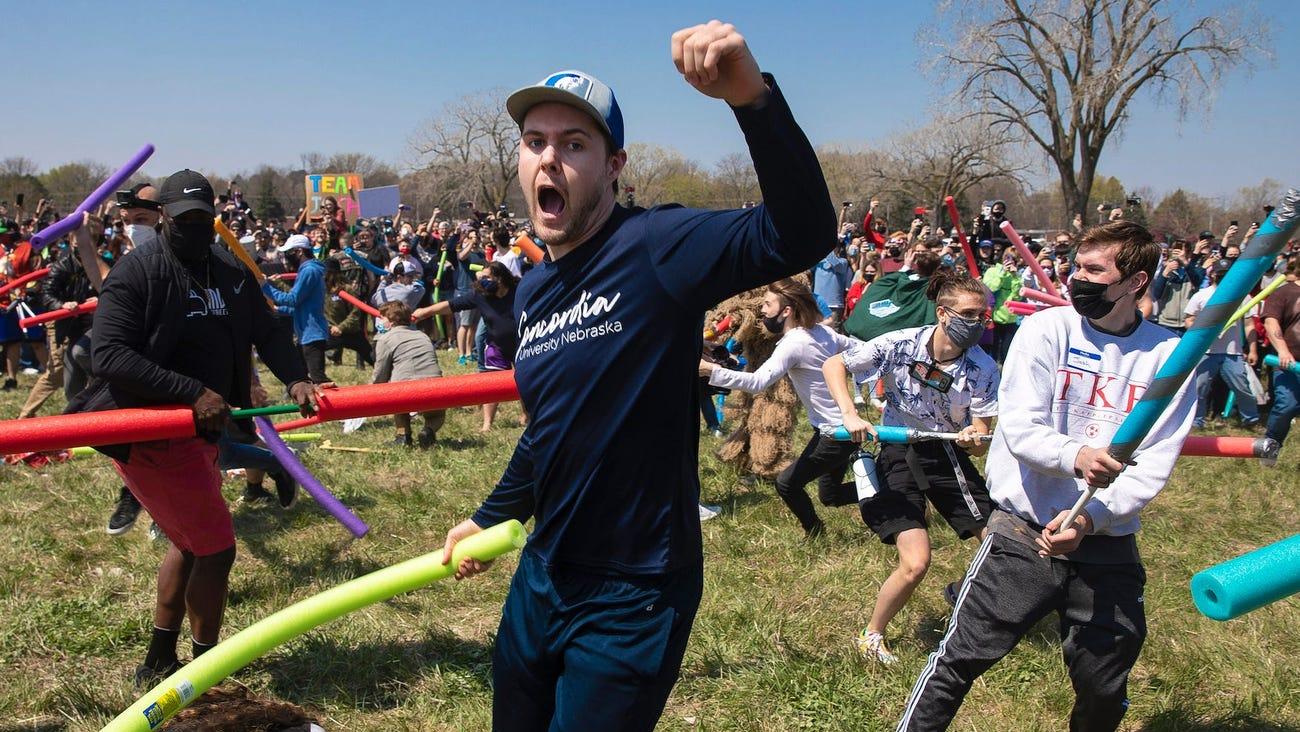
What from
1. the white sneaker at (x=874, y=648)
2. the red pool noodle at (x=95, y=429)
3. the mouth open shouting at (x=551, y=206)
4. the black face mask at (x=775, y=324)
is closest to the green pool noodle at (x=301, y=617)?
the mouth open shouting at (x=551, y=206)

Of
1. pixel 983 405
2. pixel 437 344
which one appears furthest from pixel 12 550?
pixel 437 344

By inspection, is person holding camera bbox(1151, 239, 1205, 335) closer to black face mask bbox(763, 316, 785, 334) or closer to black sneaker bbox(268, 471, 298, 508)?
black face mask bbox(763, 316, 785, 334)

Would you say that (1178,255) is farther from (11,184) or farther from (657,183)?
(11,184)

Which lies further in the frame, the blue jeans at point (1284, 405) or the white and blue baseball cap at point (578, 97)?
the blue jeans at point (1284, 405)

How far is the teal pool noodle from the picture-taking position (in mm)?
1535

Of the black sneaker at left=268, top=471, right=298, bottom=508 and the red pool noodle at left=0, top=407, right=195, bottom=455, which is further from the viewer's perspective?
the black sneaker at left=268, top=471, right=298, bottom=508

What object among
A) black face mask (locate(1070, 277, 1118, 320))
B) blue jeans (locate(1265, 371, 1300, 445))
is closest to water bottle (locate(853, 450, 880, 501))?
black face mask (locate(1070, 277, 1118, 320))

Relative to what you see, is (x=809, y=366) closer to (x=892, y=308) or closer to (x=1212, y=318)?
(x=892, y=308)

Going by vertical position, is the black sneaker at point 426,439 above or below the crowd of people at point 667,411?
below

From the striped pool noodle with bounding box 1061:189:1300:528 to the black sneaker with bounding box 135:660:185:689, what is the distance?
13.1 ft

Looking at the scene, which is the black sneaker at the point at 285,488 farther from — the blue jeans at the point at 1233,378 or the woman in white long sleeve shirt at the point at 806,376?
the blue jeans at the point at 1233,378

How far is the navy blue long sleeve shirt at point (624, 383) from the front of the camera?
217cm

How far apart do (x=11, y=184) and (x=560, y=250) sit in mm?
60068

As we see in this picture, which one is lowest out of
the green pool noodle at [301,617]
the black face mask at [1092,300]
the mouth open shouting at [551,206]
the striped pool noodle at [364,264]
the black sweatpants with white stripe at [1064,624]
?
the black sweatpants with white stripe at [1064,624]
